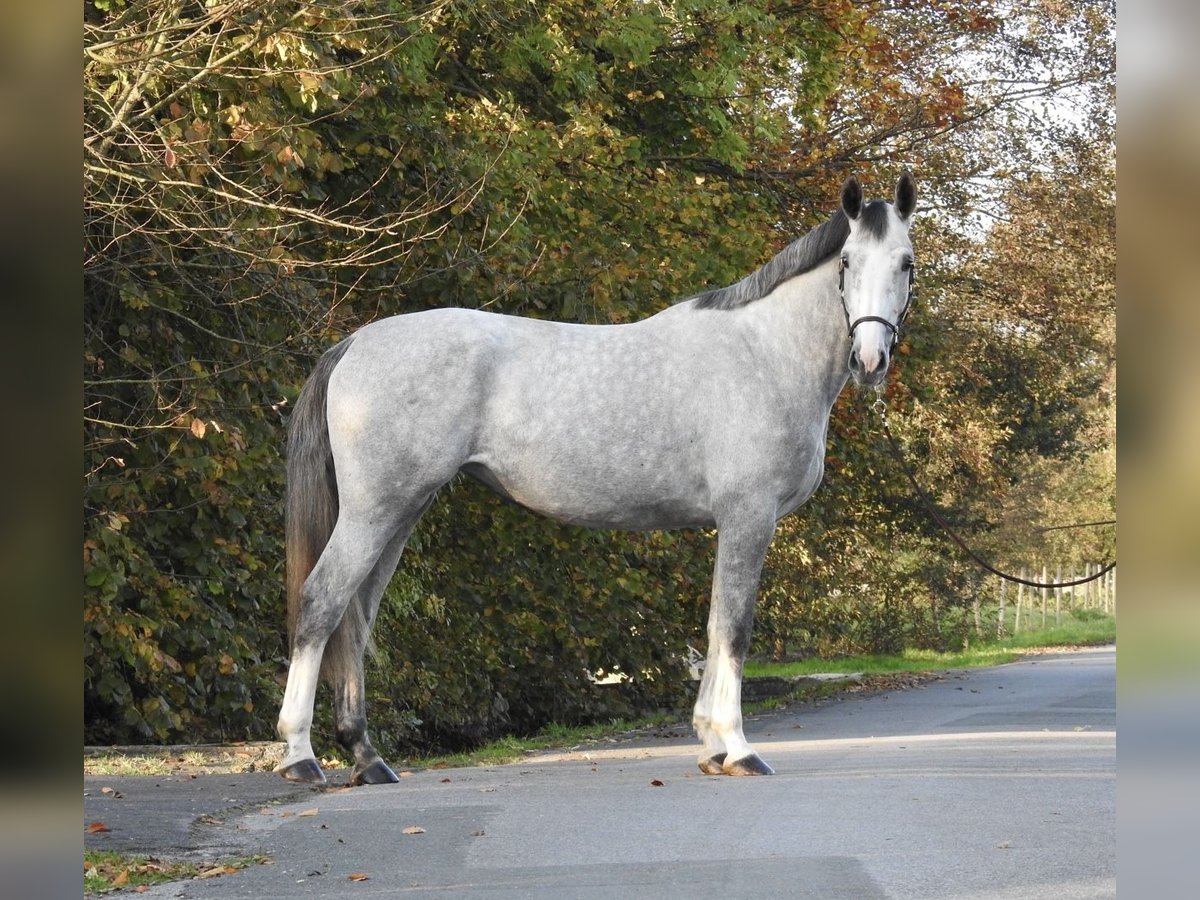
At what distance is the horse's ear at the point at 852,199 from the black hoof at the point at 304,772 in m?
3.80

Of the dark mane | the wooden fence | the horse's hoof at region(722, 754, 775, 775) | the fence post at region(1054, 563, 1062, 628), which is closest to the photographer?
the horse's hoof at region(722, 754, 775, 775)

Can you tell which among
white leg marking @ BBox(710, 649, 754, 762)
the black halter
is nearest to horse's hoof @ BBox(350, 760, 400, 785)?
white leg marking @ BBox(710, 649, 754, 762)

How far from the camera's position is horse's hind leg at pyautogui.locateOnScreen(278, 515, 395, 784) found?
7.63 metres

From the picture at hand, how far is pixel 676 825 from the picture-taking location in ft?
20.0

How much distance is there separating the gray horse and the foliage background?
94 centimetres

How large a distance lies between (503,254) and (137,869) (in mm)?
8247

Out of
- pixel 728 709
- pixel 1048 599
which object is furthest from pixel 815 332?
pixel 1048 599

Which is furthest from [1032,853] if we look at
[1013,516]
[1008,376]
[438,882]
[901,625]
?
[1013,516]

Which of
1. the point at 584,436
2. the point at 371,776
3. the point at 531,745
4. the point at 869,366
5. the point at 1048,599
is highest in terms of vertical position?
the point at 869,366

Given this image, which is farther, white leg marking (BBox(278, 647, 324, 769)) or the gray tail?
the gray tail

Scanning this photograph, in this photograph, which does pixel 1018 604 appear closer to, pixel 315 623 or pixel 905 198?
pixel 905 198

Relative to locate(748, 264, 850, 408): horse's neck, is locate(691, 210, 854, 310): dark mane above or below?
above

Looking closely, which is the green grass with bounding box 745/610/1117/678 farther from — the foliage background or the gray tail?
the gray tail

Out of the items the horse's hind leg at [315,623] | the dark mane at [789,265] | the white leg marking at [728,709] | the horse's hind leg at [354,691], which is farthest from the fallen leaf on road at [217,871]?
the dark mane at [789,265]
